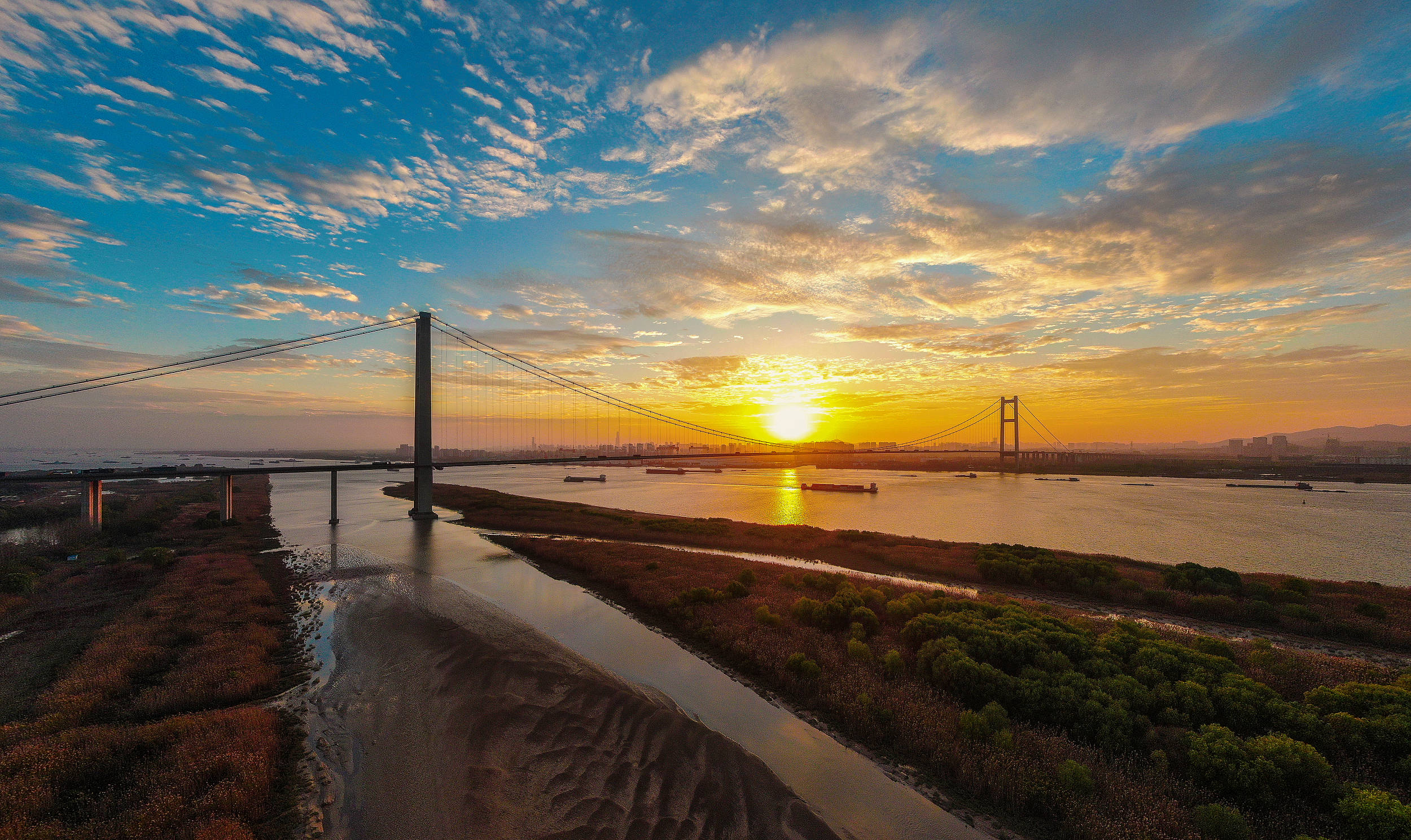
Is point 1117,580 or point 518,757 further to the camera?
point 1117,580

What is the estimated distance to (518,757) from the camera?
10.6 meters

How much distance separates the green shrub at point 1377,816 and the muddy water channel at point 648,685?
5.53 metres

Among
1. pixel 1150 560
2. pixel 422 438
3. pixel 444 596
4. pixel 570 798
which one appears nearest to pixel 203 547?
pixel 422 438

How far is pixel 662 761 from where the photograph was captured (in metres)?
10.3

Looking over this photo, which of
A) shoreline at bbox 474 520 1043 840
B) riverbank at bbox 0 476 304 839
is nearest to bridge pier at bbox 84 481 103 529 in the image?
riverbank at bbox 0 476 304 839

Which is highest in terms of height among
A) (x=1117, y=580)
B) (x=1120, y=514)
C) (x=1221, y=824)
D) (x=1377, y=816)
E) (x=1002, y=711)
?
(x=1377, y=816)

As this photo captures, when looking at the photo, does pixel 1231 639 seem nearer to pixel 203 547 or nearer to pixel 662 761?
pixel 662 761

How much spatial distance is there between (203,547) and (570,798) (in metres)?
42.8

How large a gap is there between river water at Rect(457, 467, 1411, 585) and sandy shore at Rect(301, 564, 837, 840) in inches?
1538

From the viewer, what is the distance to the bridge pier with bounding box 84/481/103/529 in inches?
1612

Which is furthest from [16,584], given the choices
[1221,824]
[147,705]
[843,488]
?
[843,488]

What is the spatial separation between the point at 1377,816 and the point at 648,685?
13.8m

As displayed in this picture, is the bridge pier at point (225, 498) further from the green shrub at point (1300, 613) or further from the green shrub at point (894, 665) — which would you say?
the green shrub at point (1300, 613)

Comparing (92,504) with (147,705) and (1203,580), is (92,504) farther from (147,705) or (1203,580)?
(1203,580)
